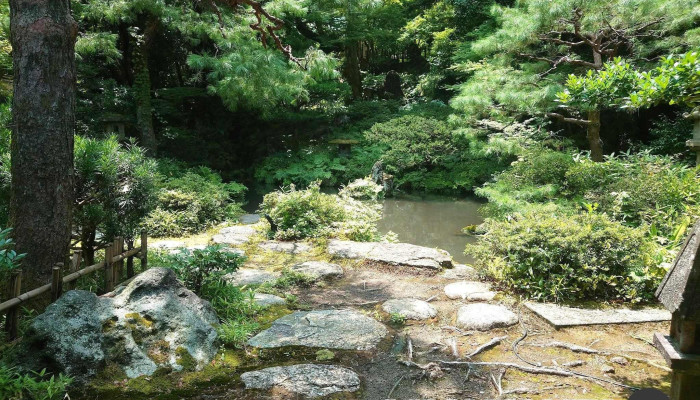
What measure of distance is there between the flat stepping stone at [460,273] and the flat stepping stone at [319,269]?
1.19 metres

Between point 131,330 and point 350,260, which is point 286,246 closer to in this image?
point 350,260

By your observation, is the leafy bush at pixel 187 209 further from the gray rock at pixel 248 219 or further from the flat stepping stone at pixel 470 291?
the flat stepping stone at pixel 470 291

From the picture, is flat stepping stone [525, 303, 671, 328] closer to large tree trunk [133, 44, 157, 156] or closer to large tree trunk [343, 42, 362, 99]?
large tree trunk [133, 44, 157, 156]

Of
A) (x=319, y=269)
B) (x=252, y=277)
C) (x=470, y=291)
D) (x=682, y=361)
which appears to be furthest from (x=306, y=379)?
(x=319, y=269)

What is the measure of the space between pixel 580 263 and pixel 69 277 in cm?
411

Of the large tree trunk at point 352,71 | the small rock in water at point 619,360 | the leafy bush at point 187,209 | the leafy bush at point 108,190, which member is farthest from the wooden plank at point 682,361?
the large tree trunk at point 352,71

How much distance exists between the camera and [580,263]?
4211mm

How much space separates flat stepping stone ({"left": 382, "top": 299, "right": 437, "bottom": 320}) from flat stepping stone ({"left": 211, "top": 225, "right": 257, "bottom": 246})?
293 cm

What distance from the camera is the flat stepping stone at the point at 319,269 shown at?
5.17m

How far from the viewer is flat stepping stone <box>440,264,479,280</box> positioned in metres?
5.18

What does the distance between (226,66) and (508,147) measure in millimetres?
5787

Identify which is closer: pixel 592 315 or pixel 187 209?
pixel 592 315

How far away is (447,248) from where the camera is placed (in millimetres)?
8312

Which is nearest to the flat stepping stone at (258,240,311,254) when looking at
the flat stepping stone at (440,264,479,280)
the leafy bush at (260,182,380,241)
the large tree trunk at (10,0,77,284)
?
the leafy bush at (260,182,380,241)
